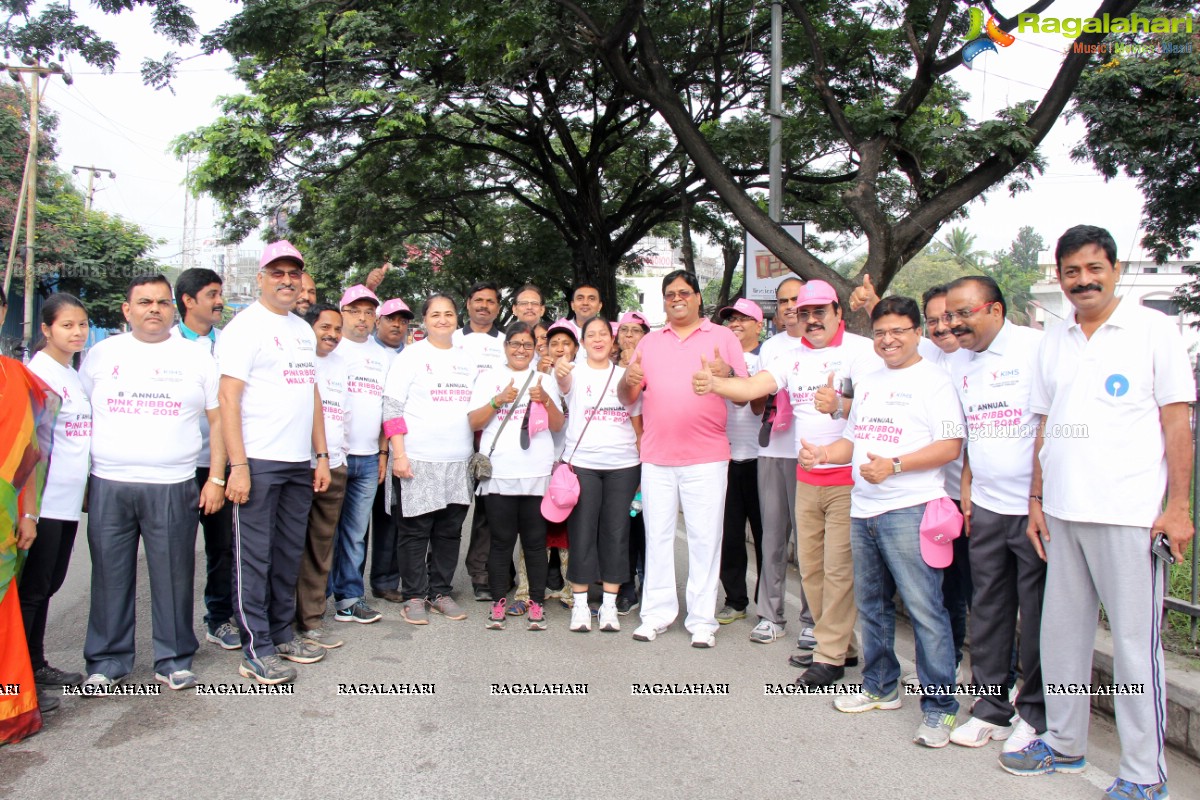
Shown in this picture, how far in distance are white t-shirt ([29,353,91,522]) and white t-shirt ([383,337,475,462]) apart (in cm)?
171

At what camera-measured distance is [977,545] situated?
12.8ft

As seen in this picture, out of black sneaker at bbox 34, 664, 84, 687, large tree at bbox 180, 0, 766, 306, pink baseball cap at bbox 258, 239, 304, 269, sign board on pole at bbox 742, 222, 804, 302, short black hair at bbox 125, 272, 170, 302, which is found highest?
large tree at bbox 180, 0, 766, 306

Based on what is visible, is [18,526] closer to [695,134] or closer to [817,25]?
[695,134]

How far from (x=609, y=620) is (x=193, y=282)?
9.80 feet

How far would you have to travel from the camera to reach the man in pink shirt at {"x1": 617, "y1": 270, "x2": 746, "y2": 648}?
5.15 meters

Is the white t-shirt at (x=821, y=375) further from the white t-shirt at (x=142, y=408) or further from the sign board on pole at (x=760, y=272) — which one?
the sign board on pole at (x=760, y=272)

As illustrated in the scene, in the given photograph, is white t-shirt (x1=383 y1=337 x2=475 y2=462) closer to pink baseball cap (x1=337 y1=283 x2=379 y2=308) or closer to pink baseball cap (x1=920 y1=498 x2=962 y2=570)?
pink baseball cap (x1=337 y1=283 x2=379 y2=308)

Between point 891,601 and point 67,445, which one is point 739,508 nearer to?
point 891,601

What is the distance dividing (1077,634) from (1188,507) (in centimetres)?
65

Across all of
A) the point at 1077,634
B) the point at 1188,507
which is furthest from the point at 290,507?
the point at 1188,507

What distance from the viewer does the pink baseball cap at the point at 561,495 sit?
17.3 ft

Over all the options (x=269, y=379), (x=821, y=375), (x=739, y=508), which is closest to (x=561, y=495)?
(x=739, y=508)

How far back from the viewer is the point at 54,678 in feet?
14.0

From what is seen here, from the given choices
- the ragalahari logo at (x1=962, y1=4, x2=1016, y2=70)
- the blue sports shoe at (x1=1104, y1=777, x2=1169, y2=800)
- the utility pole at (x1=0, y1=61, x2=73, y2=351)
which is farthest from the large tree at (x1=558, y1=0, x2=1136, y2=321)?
the utility pole at (x1=0, y1=61, x2=73, y2=351)
